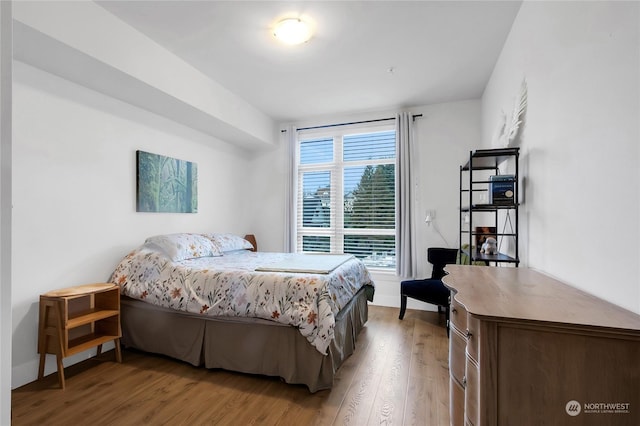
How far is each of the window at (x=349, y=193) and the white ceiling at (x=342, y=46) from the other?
0.74m

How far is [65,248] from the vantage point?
246 cm

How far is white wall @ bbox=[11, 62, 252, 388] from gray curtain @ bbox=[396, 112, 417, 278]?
2913mm

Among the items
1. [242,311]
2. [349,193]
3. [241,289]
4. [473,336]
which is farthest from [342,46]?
[473,336]

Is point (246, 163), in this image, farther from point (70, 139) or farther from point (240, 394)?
point (240, 394)

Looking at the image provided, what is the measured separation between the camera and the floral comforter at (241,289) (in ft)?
6.89

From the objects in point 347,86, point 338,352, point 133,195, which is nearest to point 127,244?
point 133,195

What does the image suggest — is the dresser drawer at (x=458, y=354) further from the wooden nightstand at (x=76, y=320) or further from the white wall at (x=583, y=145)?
the wooden nightstand at (x=76, y=320)

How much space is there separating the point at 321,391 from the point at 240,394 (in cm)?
57

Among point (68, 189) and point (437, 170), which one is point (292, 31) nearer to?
point (68, 189)

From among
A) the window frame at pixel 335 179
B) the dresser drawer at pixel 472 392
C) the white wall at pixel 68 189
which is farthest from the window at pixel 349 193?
the dresser drawer at pixel 472 392

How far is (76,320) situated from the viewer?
7.34ft

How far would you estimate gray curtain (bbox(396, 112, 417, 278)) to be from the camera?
399 cm

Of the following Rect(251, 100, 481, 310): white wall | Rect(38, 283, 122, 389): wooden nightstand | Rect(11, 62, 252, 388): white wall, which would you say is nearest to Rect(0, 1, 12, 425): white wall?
Rect(38, 283, 122, 389): wooden nightstand

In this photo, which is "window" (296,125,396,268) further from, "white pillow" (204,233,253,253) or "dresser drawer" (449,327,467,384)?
"dresser drawer" (449,327,467,384)
